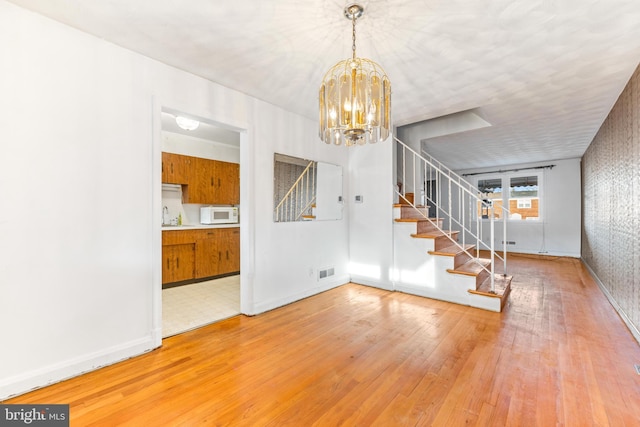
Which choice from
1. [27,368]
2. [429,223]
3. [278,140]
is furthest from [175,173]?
[429,223]

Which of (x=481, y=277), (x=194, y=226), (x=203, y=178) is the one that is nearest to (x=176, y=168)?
(x=203, y=178)

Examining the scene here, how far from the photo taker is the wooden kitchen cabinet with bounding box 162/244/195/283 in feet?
13.7

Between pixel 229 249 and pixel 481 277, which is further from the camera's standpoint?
pixel 229 249

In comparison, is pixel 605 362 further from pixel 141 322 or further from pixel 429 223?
pixel 141 322

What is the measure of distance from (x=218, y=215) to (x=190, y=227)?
2.02ft

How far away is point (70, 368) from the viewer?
1.92 m

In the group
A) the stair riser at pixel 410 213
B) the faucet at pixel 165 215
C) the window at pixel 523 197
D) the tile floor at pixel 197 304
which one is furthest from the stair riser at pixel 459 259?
the window at pixel 523 197

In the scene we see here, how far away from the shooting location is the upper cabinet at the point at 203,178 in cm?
447

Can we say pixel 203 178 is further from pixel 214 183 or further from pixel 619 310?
pixel 619 310

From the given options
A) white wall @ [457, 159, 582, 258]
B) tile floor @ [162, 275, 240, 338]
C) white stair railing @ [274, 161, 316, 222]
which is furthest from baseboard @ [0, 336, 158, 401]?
white wall @ [457, 159, 582, 258]

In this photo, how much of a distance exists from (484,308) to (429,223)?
→ 4.64 ft

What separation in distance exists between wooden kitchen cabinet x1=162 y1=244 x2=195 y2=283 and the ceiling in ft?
8.83

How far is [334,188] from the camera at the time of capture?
13.8 ft

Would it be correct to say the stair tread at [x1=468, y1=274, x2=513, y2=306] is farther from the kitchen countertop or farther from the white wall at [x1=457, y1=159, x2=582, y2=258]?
the white wall at [x1=457, y1=159, x2=582, y2=258]
